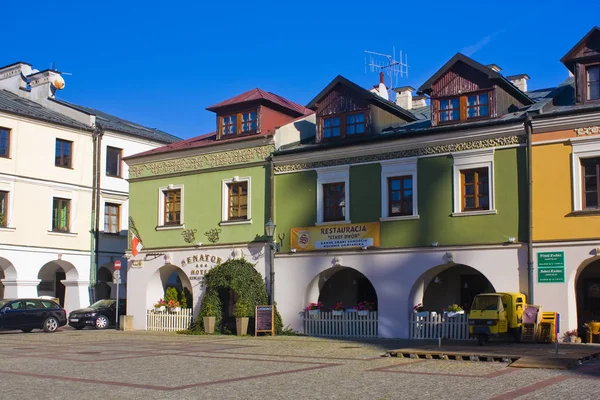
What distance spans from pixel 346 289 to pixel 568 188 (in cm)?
978

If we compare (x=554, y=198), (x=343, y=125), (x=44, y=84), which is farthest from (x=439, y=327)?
(x=44, y=84)

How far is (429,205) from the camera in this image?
24484mm

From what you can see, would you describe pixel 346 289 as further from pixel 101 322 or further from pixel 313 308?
pixel 101 322

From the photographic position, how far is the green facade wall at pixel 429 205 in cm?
2295

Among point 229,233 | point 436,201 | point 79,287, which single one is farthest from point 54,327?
point 436,201

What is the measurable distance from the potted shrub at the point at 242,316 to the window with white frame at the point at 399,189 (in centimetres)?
590

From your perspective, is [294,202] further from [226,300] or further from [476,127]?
[476,127]

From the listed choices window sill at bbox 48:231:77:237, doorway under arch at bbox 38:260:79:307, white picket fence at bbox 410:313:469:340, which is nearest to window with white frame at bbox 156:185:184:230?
window sill at bbox 48:231:77:237

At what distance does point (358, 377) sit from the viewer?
552 inches

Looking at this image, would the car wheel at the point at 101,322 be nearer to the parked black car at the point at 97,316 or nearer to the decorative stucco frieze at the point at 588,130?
the parked black car at the point at 97,316

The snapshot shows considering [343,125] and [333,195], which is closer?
[333,195]

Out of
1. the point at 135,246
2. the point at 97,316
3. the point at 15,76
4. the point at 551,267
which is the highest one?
the point at 15,76

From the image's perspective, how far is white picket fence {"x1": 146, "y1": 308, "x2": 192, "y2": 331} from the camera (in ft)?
97.4

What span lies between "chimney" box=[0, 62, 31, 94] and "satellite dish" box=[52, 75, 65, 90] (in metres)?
1.79
